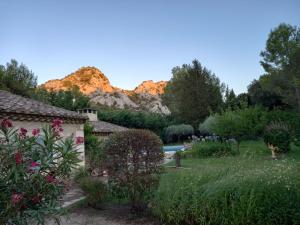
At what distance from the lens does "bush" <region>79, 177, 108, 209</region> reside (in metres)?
6.82

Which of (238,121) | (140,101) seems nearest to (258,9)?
(238,121)

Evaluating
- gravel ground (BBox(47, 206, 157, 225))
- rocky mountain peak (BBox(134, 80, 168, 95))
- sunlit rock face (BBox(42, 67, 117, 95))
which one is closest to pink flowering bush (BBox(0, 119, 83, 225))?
gravel ground (BBox(47, 206, 157, 225))

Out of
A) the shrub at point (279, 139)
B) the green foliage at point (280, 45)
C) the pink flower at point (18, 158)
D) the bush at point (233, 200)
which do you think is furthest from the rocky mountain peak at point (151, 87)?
the pink flower at point (18, 158)

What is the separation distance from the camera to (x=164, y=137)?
38.4 m

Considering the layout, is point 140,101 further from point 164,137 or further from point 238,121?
point 238,121

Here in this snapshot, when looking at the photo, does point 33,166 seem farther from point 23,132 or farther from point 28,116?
point 28,116

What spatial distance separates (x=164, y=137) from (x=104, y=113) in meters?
8.59

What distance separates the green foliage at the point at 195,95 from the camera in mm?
43781

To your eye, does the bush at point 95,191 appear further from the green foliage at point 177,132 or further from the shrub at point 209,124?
the green foliage at point 177,132

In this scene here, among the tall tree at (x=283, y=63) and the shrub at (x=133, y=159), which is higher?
the tall tree at (x=283, y=63)

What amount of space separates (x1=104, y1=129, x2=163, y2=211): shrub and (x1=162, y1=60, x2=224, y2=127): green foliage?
35.3 m

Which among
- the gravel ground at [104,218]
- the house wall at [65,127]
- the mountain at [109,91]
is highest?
the mountain at [109,91]

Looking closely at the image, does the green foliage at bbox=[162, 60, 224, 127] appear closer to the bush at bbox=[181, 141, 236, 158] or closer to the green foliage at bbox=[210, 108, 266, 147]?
the green foliage at bbox=[210, 108, 266, 147]

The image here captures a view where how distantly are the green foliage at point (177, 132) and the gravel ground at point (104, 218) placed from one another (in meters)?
30.7
